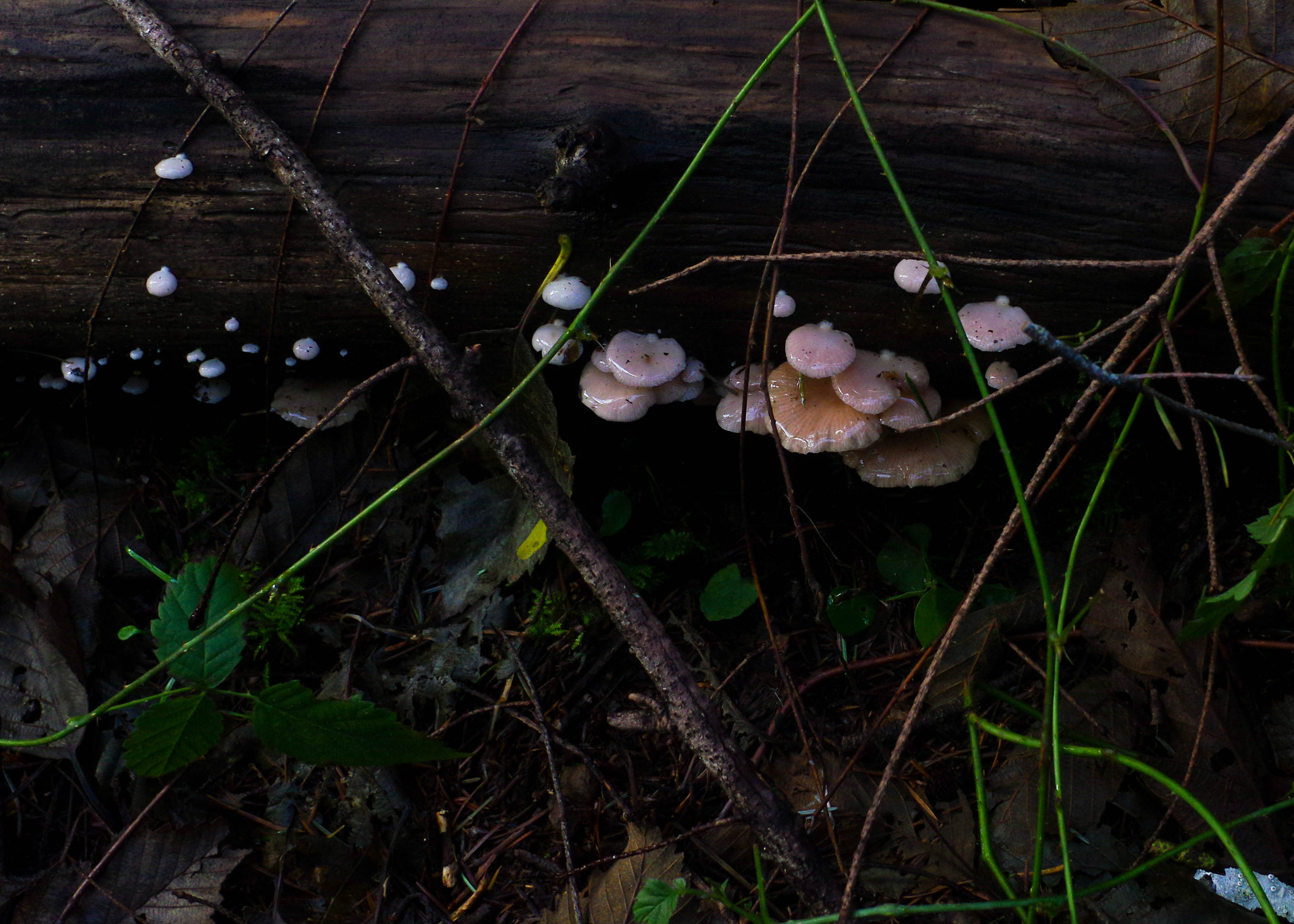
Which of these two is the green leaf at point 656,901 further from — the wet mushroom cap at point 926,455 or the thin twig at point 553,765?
the wet mushroom cap at point 926,455

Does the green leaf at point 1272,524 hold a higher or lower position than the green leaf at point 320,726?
higher

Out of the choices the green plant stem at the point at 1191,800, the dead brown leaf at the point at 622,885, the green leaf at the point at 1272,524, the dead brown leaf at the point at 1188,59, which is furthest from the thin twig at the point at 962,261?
the dead brown leaf at the point at 622,885

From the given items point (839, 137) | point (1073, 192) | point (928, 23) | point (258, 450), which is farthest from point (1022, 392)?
point (258, 450)

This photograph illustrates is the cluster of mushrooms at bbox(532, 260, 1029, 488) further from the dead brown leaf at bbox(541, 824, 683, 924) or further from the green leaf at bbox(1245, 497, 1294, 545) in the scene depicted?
the dead brown leaf at bbox(541, 824, 683, 924)

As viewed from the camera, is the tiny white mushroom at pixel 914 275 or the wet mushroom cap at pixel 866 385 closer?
the tiny white mushroom at pixel 914 275

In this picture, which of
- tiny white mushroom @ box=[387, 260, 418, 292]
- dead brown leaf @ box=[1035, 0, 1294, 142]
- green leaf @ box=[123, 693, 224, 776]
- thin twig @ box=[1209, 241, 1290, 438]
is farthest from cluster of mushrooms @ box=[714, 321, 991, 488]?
green leaf @ box=[123, 693, 224, 776]

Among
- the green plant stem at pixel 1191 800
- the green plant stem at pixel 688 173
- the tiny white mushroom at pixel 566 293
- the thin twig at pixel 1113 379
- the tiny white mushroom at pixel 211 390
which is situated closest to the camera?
the thin twig at pixel 1113 379

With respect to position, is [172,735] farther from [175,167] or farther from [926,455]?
[926,455]

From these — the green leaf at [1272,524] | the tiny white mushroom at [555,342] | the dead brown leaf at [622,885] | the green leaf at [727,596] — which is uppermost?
the tiny white mushroom at [555,342]

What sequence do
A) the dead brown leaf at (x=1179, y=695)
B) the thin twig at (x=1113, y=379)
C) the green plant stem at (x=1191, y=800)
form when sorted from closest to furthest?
the thin twig at (x=1113, y=379) < the green plant stem at (x=1191, y=800) < the dead brown leaf at (x=1179, y=695)
